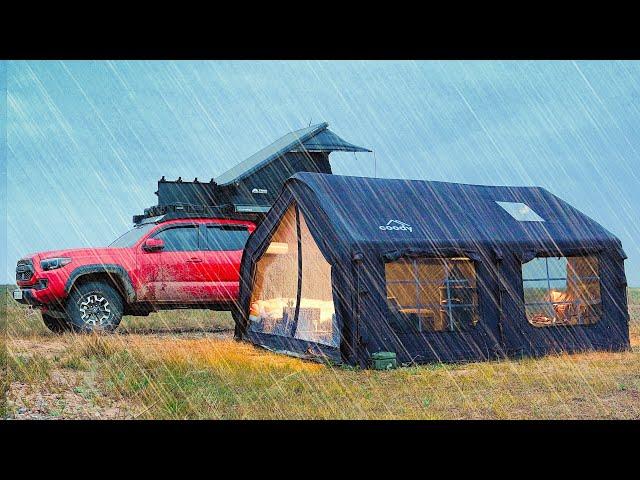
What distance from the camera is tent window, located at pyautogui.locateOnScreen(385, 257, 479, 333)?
890 cm

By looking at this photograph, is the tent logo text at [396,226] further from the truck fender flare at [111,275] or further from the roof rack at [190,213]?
the truck fender flare at [111,275]

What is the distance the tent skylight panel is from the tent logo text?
2006 mm

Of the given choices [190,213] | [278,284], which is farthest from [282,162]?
[278,284]

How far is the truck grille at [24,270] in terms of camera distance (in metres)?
11.0

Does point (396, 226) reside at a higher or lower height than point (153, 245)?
lower

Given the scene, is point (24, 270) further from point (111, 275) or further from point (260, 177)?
point (260, 177)

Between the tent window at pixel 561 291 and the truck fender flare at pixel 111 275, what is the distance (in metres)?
5.92

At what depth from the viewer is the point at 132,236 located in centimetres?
1204

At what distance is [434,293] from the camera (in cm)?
948

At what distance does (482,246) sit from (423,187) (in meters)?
1.51

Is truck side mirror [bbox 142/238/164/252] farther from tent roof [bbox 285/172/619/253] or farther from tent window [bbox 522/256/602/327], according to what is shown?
tent window [bbox 522/256/602/327]

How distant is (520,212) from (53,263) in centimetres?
701

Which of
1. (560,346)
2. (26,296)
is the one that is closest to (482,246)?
(560,346)

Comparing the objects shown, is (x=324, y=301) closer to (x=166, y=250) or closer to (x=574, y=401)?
(x=166, y=250)
